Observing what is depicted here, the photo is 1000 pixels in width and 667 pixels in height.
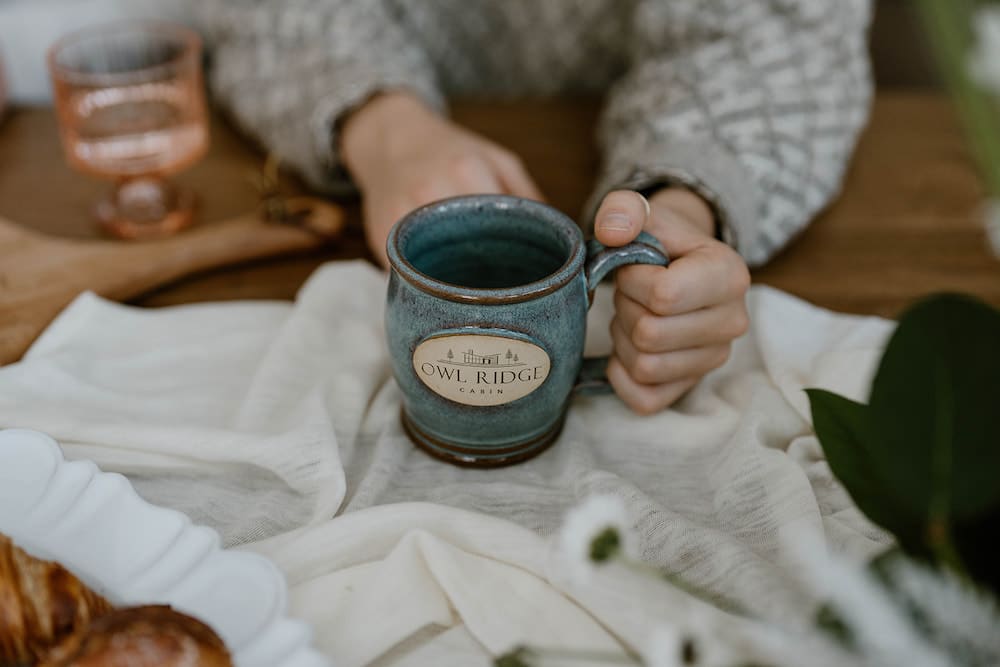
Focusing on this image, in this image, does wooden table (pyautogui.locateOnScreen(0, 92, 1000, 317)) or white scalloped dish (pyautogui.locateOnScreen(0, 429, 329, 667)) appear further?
wooden table (pyautogui.locateOnScreen(0, 92, 1000, 317))

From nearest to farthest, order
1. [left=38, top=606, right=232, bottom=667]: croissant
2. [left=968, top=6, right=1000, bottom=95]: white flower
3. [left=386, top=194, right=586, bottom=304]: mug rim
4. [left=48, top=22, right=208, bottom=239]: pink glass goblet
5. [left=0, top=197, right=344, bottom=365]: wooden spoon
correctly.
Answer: [left=968, top=6, right=1000, bottom=95]: white flower
[left=38, top=606, right=232, bottom=667]: croissant
[left=386, top=194, right=586, bottom=304]: mug rim
[left=0, top=197, right=344, bottom=365]: wooden spoon
[left=48, top=22, right=208, bottom=239]: pink glass goblet

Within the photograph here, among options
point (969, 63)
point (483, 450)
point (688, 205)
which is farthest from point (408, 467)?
point (969, 63)

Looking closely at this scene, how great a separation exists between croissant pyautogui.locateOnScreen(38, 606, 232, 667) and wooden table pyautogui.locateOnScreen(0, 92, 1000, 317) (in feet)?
1.21

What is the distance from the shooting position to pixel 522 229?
1.75 ft

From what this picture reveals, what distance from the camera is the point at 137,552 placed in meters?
0.42

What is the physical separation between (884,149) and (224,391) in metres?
0.67

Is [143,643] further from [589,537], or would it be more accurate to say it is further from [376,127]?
[376,127]

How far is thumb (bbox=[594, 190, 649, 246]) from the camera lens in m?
0.50

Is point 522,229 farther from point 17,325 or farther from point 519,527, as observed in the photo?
point 17,325

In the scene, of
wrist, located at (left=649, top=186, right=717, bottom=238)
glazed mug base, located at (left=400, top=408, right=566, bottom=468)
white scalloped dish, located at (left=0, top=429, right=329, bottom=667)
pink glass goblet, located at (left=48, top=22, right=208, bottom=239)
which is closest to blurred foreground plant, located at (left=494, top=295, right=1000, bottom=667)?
white scalloped dish, located at (left=0, top=429, right=329, bottom=667)

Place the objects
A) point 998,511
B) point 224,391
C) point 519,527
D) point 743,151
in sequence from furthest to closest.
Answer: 1. point 743,151
2. point 224,391
3. point 519,527
4. point 998,511

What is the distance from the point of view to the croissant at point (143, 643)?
350mm

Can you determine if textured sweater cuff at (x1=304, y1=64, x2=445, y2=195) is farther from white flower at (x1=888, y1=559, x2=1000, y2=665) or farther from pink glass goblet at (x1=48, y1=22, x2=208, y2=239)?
white flower at (x1=888, y1=559, x2=1000, y2=665)

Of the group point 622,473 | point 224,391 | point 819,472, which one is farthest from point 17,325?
point 819,472
